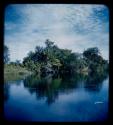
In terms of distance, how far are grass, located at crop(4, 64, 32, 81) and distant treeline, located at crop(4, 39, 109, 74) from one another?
32 mm

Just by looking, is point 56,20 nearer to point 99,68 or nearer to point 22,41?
point 22,41

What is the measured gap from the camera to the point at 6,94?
1.49 metres

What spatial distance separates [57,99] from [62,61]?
10.1 inches

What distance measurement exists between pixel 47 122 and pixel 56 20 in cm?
63

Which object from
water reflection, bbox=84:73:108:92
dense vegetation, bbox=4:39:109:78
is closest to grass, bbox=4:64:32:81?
dense vegetation, bbox=4:39:109:78

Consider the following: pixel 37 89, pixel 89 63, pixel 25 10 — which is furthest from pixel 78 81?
pixel 25 10

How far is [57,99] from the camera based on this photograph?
150 centimetres

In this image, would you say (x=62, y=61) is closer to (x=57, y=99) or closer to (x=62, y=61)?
(x=62, y=61)

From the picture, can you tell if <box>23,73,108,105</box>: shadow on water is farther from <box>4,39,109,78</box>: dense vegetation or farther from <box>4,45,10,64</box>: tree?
<box>4,45,10,64</box>: tree

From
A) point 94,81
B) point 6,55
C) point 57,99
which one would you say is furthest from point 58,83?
point 6,55

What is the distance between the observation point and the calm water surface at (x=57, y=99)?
1476mm

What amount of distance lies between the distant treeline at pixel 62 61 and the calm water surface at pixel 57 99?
59 millimetres

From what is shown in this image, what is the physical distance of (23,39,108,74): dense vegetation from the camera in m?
1.56

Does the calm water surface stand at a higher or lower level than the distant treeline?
lower
